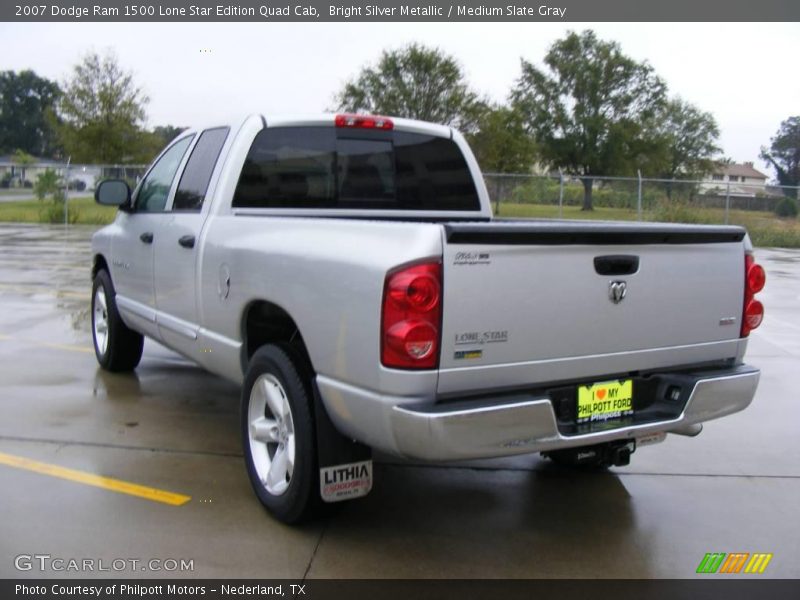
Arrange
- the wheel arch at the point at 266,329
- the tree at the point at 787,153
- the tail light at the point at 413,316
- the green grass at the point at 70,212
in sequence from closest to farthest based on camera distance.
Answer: the tail light at the point at 413,316
the wheel arch at the point at 266,329
the green grass at the point at 70,212
the tree at the point at 787,153

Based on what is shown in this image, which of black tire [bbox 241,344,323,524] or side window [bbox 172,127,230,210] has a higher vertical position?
side window [bbox 172,127,230,210]

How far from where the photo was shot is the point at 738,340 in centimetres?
409

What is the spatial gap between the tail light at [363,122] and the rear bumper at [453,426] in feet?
6.91

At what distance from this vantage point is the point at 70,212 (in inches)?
1007

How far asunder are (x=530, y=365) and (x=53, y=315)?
758 centimetres

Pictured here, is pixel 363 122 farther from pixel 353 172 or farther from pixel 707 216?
pixel 707 216

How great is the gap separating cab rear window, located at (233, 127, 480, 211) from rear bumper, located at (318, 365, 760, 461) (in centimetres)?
179

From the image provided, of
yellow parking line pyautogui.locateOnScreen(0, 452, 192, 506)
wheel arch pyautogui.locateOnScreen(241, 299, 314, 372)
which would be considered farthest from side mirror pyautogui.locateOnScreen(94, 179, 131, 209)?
wheel arch pyautogui.locateOnScreen(241, 299, 314, 372)

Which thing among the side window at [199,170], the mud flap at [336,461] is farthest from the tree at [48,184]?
the mud flap at [336,461]

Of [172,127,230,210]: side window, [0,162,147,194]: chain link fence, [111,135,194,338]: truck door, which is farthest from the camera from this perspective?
[0,162,147,194]: chain link fence

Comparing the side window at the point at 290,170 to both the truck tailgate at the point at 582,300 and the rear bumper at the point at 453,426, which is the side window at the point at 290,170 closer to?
the rear bumper at the point at 453,426

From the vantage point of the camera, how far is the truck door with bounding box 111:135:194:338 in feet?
18.5

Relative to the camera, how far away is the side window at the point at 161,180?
5.71 metres

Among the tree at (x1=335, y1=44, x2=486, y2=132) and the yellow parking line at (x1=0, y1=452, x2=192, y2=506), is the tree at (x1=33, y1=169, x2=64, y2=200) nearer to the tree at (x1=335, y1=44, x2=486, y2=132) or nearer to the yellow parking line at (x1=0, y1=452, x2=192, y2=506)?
the tree at (x1=335, y1=44, x2=486, y2=132)
